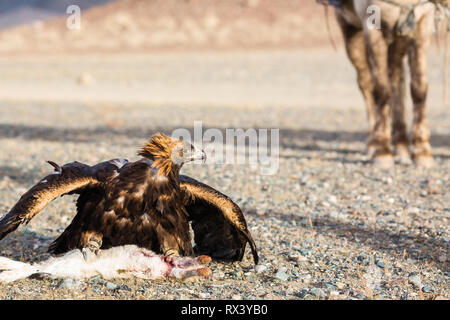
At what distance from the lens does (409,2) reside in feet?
26.9

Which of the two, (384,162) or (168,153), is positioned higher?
(168,153)

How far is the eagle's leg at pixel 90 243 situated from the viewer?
4434 millimetres

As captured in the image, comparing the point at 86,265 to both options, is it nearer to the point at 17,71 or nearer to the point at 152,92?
the point at 152,92

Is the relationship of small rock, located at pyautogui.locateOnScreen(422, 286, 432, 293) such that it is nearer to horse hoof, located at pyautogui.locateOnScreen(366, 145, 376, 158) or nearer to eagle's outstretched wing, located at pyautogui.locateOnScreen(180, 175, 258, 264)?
eagle's outstretched wing, located at pyautogui.locateOnScreen(180, 175, 258, 264)

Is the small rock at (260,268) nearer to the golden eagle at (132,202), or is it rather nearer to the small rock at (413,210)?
the golden eagle at (132,202)

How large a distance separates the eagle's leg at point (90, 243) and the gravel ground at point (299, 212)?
0.69 feet

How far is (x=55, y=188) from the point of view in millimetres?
4355

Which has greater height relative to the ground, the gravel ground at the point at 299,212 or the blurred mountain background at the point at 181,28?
the blurred mountain background at the point at 181,28

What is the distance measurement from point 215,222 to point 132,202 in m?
0.95

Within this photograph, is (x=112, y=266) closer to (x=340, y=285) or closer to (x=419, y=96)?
(x=340, y=285)

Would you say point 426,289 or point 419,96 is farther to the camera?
point 419,96

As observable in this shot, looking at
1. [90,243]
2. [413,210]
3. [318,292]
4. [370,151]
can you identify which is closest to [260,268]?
[318,292]

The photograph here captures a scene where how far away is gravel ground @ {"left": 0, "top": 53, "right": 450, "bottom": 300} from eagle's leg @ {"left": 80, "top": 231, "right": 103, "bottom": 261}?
0.21 m

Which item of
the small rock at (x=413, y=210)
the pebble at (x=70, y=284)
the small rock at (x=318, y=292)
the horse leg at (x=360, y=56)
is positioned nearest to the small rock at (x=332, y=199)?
the small rock at (x=413, y=210)
